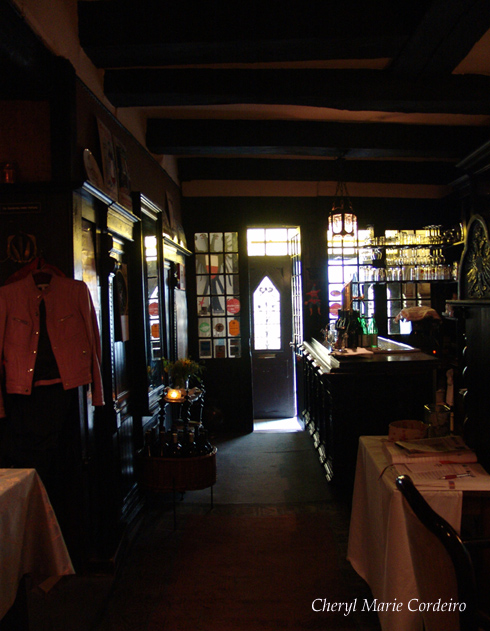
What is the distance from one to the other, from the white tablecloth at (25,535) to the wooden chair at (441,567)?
1569mm

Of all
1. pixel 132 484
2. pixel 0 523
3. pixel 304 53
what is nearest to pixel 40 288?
pixel 0 523

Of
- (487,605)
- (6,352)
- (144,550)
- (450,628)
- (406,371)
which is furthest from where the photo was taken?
(406,371)

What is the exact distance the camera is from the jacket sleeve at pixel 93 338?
2.77 m

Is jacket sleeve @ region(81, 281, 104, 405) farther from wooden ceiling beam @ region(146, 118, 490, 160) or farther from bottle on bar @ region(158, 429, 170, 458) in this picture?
wooden ceiling beam @ region(146, 118, 490, 160)

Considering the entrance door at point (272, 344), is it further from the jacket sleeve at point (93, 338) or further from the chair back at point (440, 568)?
the chair back at point (440, 568)

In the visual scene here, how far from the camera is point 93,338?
2855 mm

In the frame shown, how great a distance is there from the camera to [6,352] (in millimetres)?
2613

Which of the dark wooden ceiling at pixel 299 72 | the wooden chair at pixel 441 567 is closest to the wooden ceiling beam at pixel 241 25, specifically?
the dark wooden ceiling at pixel 299 72

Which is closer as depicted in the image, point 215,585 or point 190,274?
point 215,585

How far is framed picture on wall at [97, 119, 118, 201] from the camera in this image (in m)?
3.25

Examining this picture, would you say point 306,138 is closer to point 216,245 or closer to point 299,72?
point 299,72

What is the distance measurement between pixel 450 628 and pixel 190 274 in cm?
562

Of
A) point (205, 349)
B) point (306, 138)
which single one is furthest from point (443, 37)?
point (205, 349)

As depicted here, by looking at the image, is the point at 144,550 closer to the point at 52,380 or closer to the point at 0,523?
the point at 52,380
